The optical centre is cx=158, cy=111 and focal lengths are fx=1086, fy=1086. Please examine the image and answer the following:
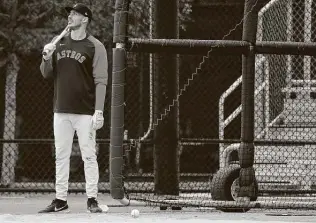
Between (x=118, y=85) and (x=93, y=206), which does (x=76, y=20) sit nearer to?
(x=118, y=85)

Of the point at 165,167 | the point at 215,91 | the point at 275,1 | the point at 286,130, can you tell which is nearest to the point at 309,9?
the point at 275,1

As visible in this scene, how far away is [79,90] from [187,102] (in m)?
9.24

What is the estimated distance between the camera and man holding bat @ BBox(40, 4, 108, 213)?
33.3 feet

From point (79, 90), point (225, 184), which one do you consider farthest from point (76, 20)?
point (225, 184)

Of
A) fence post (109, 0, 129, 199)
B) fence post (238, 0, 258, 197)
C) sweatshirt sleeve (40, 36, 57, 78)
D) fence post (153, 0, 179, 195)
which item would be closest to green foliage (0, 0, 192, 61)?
fence post (153, 0, 179, 195)

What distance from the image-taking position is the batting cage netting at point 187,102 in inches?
412

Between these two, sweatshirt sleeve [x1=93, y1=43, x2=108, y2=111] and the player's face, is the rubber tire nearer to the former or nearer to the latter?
sweatshirt sleeve [x1=93, y1=43, x2=108, y2=111]

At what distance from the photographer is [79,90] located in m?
10.2

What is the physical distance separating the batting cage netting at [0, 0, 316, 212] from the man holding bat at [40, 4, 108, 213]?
0.17 meters

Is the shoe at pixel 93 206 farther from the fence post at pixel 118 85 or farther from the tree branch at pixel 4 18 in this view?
the tree branch at pixel 4 18

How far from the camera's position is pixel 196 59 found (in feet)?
62.7

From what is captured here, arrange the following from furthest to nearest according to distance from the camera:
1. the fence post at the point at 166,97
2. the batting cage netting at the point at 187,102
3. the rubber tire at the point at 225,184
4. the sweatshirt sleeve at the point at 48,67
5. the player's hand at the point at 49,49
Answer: the fence post at the point at 166,97
the rubber tire at the point at 225,184
the batting cage netting at the point at 187,102
the sweatshirt sleeve at the point at 48,67
the player's hand at the point at 49,49

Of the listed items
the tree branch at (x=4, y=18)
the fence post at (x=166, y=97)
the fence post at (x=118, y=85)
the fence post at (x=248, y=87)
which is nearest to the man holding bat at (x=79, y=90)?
the fence post at (x=118, y=85)

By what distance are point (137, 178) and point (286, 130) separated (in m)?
2.07
